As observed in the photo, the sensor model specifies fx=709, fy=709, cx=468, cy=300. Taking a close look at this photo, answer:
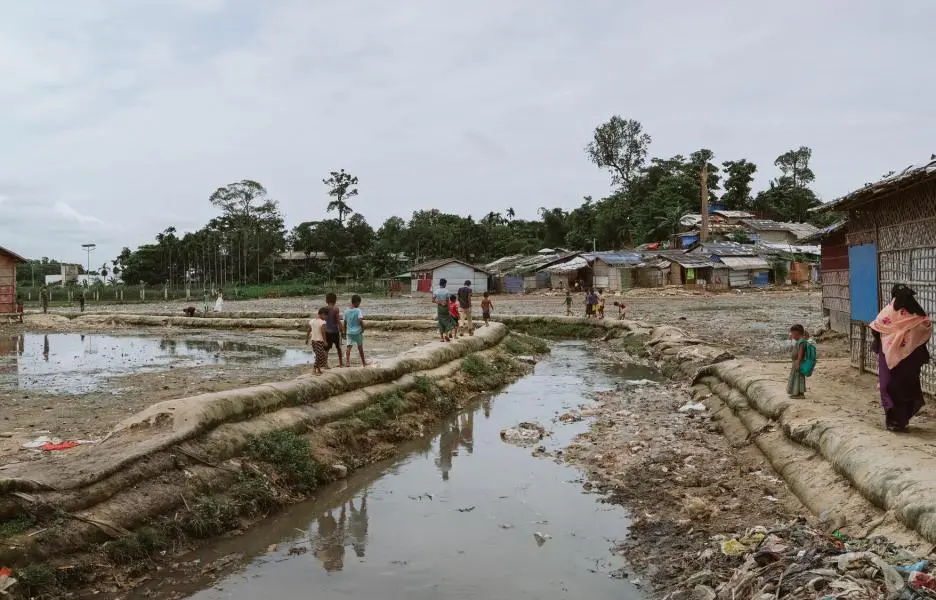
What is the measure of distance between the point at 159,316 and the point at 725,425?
87.2 feet

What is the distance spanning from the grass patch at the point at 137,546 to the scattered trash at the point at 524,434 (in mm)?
5175

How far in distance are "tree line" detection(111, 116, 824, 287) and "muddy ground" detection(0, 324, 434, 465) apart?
3379 centimetres

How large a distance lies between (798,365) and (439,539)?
4.96 m

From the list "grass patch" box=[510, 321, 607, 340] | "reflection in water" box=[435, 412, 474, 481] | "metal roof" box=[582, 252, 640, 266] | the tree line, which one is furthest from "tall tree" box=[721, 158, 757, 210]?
"reflection in water" box=[435, 412, 474, 481]

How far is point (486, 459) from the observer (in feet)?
29.9

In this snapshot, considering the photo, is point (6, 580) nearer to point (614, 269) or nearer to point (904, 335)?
point (904, 335)

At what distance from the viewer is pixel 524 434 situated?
10.2 m

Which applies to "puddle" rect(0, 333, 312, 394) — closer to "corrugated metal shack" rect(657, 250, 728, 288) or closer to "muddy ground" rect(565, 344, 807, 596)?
"muddy ground" rect(565, 344, 807, 596)

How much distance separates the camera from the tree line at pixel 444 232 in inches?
2244

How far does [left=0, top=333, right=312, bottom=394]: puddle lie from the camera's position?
43.4 ft

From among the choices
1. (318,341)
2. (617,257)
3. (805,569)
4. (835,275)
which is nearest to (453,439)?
(318,341)

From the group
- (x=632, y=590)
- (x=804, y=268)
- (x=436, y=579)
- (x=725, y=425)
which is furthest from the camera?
(x=804, y=268)

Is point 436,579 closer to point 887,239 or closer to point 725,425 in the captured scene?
point 725,425

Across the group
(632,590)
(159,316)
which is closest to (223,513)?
(632,590)
